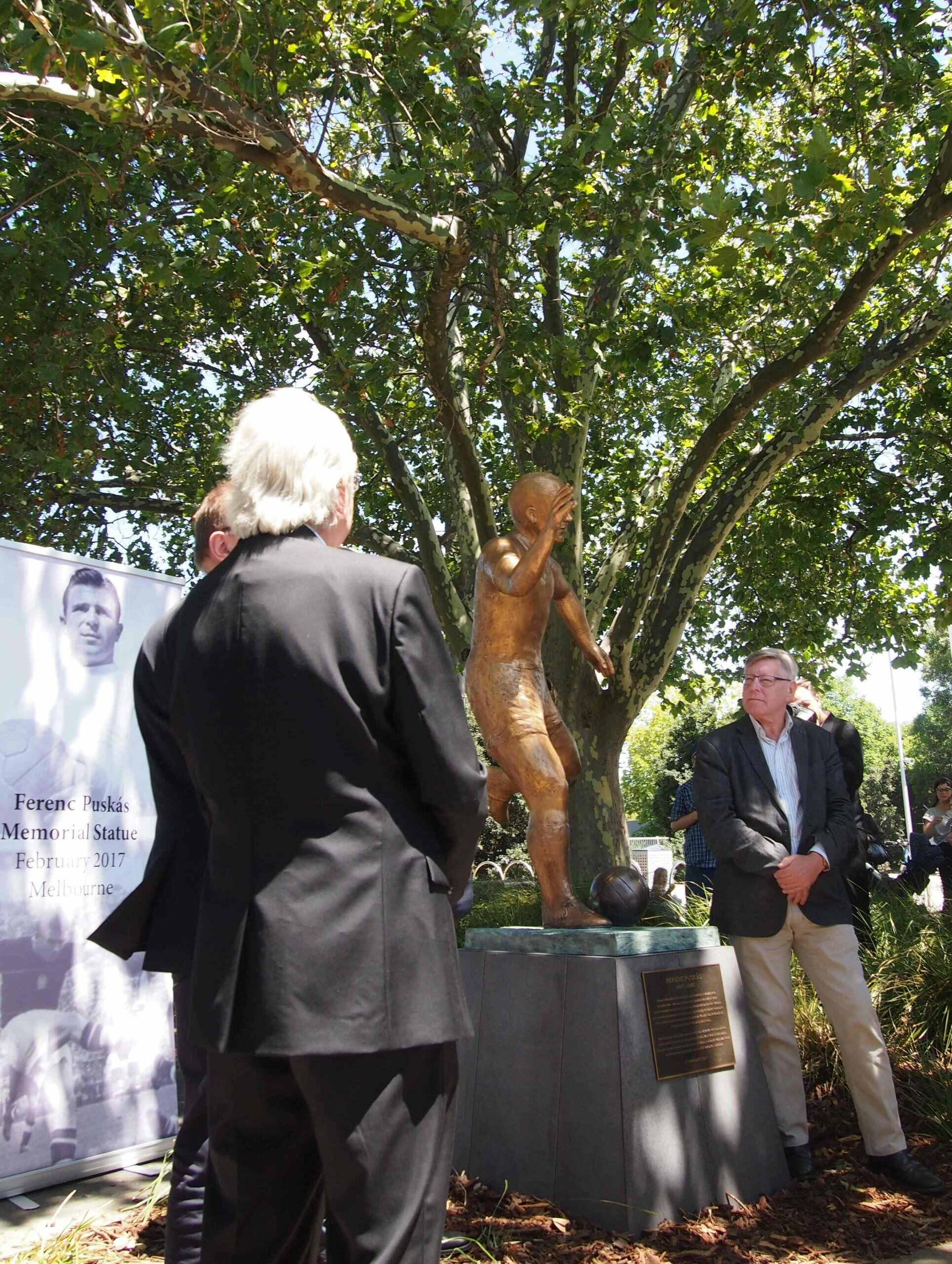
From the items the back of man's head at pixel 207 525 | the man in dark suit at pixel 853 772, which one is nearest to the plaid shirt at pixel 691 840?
the man in dark suit at pixel 853 772

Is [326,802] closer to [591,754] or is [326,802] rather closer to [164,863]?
[164,863]

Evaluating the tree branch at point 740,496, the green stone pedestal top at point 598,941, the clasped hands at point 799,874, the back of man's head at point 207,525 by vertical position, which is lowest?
the green stone pedestal top at point 598,941

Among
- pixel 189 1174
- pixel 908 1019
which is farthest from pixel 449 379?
pixel 189 1174

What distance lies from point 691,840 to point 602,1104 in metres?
4.62

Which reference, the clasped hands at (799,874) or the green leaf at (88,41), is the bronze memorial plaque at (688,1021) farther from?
the green leaf at (88,41)

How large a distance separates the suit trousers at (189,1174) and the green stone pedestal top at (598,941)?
1984 mm

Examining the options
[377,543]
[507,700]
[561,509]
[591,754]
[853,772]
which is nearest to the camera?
[507,700]

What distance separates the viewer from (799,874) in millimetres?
4445

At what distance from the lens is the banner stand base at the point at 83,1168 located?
419 cm

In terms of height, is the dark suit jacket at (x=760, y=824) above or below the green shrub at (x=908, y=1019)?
A: above

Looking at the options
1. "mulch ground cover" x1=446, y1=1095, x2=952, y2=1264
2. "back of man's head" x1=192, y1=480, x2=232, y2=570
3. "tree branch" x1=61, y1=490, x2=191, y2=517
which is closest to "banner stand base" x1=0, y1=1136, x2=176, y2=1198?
"mulch ground cover" x1=446, y1=1095, x2=952, y2=1264

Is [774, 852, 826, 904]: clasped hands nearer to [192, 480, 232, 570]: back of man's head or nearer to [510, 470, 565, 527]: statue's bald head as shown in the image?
[510, 470, 565, 527]: statue's bald head

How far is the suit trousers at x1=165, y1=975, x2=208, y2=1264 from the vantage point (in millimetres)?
2773

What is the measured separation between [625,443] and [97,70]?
8288 mm
